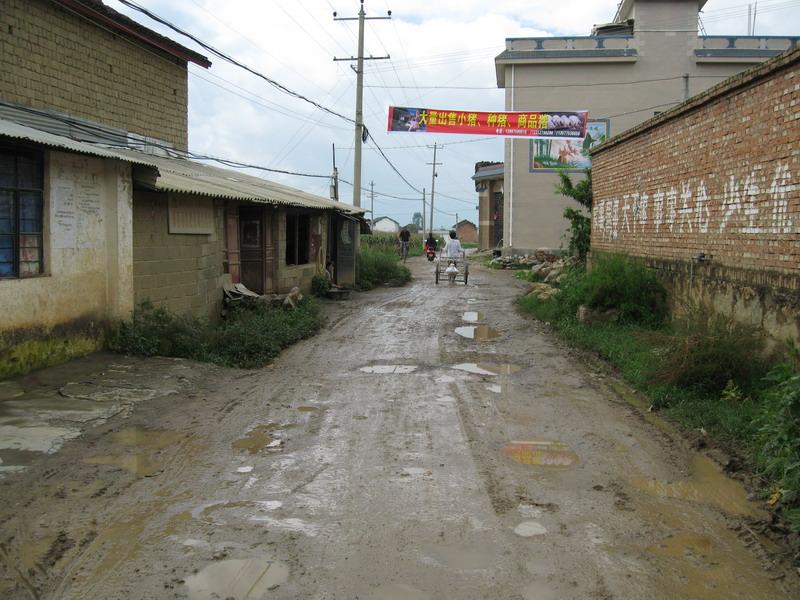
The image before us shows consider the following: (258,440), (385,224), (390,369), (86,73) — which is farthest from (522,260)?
(385,224)

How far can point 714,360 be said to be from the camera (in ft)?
23.8

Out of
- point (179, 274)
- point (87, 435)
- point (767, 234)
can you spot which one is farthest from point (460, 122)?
point (87, 435)

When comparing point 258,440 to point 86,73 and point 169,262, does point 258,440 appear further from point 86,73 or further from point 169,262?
point 86,73

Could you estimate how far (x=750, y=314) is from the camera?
7855 mm

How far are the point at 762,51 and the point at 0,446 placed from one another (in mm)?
34472

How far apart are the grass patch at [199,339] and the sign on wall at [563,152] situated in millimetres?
21829

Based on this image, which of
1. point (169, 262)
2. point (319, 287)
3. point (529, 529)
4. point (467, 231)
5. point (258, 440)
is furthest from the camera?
point (467, 231)

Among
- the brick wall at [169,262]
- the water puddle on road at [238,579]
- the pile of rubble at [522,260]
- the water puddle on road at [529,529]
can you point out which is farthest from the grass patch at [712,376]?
the pile of rubble at [522,260]

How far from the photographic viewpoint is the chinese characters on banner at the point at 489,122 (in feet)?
73.7

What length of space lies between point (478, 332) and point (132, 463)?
8.07 meters

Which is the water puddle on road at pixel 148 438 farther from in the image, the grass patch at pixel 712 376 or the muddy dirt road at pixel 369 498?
the grass patch at pixel 712 376

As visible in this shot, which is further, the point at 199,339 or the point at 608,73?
the point at 608,73

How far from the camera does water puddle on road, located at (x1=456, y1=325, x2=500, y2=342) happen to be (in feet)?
39.6

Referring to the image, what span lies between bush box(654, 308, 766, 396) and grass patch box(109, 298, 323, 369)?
5.56m
